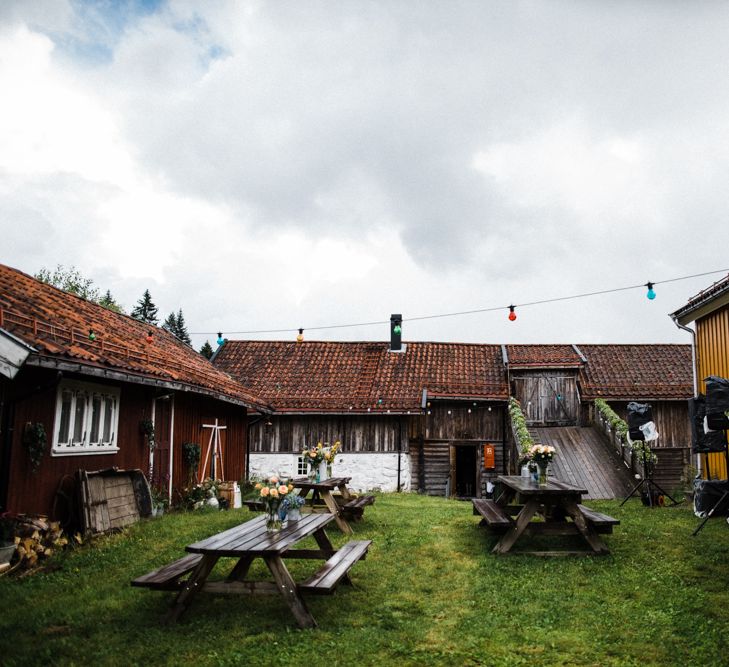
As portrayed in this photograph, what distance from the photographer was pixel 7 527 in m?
6.76

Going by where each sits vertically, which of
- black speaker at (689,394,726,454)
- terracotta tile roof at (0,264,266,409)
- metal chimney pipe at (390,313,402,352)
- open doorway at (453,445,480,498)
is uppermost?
metal chimney pipe at (390,313,402,352)

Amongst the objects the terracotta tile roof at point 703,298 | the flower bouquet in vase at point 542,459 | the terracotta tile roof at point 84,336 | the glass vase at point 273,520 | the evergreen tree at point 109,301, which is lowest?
the glass vase at point 273,520

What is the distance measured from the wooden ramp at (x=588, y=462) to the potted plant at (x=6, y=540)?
12386 mm

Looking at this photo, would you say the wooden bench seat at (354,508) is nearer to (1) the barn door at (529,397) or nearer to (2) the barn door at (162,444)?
(2) the barn door at (162,444)

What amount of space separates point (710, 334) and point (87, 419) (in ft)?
38.7

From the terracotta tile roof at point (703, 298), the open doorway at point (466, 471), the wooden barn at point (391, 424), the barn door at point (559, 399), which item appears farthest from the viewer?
the open doorway at point (466, 471)

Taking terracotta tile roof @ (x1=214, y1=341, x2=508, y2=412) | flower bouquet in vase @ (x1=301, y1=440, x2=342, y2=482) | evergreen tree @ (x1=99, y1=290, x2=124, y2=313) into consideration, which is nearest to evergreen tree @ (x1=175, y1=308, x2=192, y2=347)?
evergreen tree @ (x1=99, y1=290, x2=124, y2=313)

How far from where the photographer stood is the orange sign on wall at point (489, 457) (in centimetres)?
2050

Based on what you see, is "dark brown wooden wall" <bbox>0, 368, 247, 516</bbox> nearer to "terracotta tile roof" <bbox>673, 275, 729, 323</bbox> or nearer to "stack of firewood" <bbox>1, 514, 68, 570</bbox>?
"stack of firewood" <bbox>1, 514, 68, 570</bbox>

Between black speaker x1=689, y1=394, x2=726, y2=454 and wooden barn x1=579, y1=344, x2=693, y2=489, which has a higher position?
wooden barn x1=579, y1=344, x2=693, y2=489

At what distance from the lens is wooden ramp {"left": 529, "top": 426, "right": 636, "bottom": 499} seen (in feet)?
49.6

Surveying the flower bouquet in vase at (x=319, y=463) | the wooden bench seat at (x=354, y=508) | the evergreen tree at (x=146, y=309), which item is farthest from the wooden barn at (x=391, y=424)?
the evergreen tree at (x=146, y=309)

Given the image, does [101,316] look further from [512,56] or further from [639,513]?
[639,513]

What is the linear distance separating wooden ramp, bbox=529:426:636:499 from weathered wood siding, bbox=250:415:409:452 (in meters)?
4.77
